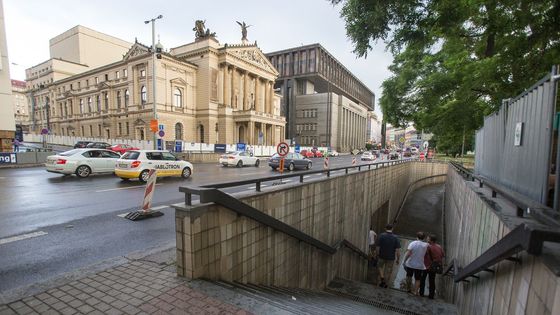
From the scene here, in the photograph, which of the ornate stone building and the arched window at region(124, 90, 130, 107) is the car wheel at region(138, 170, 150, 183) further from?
the arched window at region(124, 90, 130, 107)

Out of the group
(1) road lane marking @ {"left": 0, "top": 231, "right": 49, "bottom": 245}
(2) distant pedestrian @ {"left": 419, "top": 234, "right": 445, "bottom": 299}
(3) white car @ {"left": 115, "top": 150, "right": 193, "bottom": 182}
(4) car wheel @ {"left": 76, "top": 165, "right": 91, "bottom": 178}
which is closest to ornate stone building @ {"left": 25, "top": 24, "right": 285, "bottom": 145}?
(4) car wheel @ {"left": 76, "top": 165, "right": 91, "bottom": 178}

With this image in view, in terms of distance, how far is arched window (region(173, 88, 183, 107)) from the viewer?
4475 centimetres

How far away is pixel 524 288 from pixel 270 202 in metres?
Result: 3.50

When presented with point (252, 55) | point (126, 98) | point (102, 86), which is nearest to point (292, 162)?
Answer: point (252, 55)

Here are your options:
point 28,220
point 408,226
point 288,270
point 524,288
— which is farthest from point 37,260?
point 408,226

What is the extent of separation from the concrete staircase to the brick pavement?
19 centimetres

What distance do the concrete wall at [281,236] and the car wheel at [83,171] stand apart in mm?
12538

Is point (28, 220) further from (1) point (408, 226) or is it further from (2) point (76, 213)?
(1) point (408, 226)

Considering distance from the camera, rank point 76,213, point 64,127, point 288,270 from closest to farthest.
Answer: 1. point 288,270
2. point 76,213
3. point 64,127

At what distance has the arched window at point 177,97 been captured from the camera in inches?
1762

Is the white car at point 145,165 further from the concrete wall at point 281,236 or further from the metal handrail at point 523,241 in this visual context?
the metal handrail at point 523,241

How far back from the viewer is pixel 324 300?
5000 millimetres

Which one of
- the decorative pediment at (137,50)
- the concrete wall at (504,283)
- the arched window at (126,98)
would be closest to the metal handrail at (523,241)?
the concrete wall at (504,283)

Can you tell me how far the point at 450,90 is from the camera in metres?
12.9
